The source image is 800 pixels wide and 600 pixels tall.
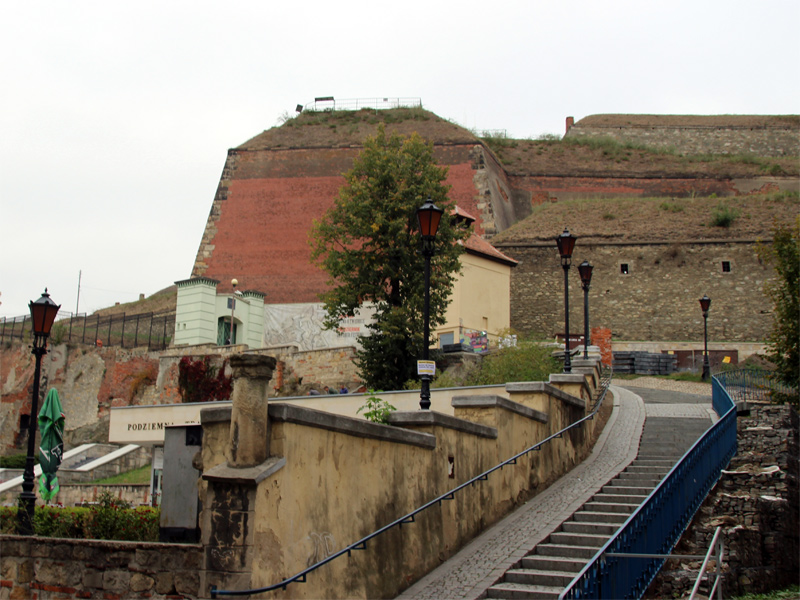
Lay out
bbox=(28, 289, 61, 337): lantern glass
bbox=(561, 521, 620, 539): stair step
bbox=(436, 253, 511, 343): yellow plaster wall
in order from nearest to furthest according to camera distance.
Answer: bbox=(561, 521, 620, 539): stair step < bbox=(28, 289, 61, 337): lantern glass < bbox=(436, 253, 511, 343): yellow plaster wall

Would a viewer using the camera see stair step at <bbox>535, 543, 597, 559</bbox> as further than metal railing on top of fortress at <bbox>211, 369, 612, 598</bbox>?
Yes

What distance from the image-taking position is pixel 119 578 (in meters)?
7.86

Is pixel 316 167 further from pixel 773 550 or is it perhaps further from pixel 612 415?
pixel 773 550

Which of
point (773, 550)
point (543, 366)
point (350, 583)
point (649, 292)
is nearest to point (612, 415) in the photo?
point (543, 366)

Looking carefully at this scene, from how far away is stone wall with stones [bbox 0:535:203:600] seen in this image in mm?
7461

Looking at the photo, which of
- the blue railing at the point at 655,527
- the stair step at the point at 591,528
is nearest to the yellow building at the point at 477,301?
the blue railing at the point at 655,527

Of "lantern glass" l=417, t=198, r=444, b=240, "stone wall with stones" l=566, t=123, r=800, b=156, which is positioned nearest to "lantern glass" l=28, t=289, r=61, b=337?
"lantern glass" l=417, t=198, r=444, b=240

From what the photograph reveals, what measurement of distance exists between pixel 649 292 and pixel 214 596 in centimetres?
3625

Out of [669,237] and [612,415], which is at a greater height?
[669,237]

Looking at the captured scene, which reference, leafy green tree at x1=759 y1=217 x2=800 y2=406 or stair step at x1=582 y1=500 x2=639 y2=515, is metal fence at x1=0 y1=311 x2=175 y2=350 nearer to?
leafy green tree at x1=759 y1=217 x2=800 y2=406

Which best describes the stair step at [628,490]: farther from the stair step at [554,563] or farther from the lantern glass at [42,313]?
the lantern glass at [42,313]

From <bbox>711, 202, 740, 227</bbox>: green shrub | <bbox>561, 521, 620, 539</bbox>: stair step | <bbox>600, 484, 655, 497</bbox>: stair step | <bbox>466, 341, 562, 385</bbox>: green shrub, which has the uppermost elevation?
<bbox>711, 202, 740, 227</bbox>: green shrub

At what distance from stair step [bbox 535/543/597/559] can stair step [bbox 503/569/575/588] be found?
0.56 metres

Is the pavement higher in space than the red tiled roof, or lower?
lower
